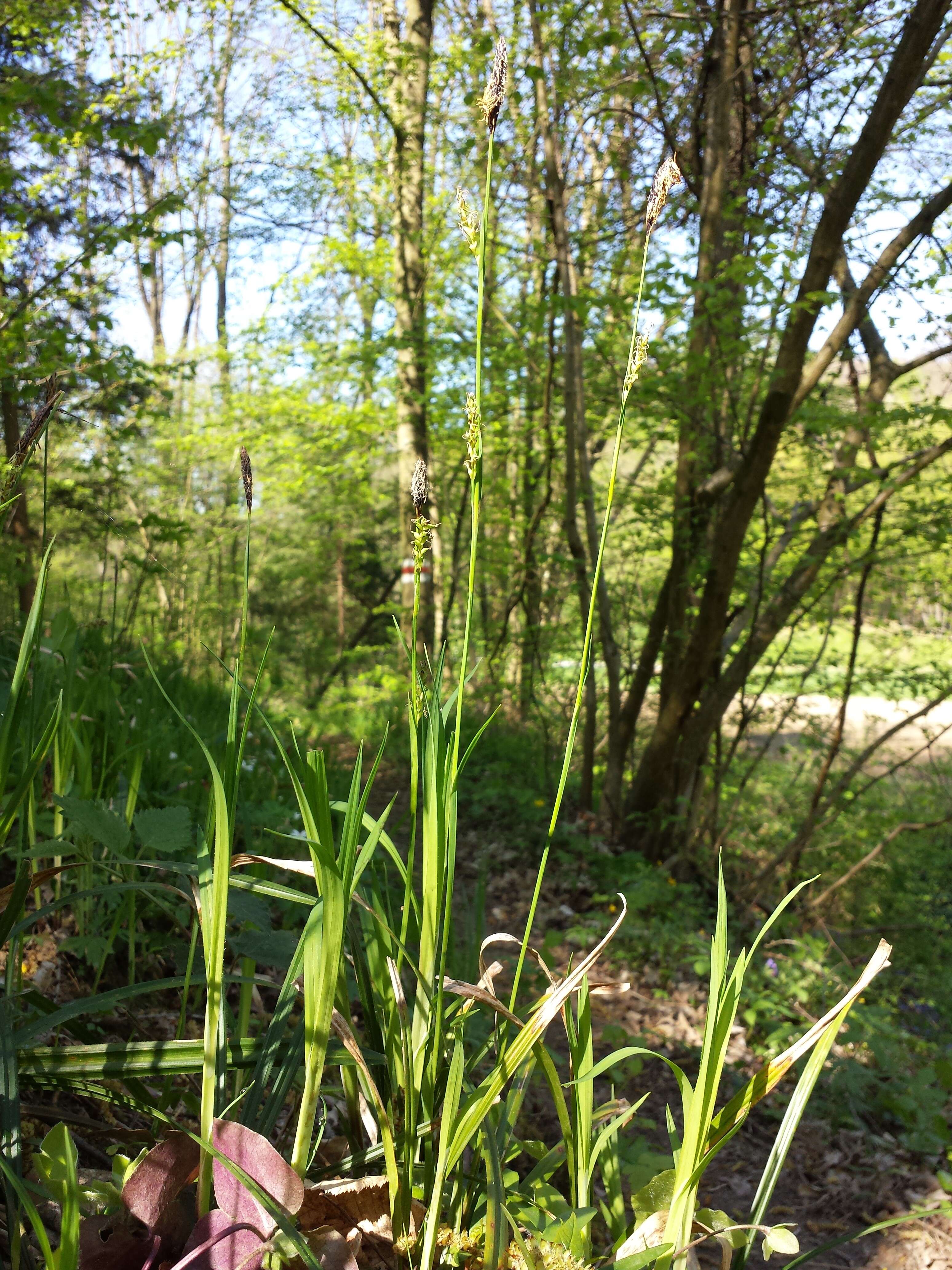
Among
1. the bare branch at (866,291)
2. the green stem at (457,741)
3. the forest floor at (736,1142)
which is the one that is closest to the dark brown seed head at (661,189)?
the green stem at (457,741)

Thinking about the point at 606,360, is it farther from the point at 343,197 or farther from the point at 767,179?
the point at 343,197

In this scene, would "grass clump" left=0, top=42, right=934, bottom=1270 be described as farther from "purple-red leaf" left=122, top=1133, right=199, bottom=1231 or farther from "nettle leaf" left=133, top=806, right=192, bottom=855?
"nettle leaf" left=133, top=806, right=192, bottom=855

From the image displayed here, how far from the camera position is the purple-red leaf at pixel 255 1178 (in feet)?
2.34

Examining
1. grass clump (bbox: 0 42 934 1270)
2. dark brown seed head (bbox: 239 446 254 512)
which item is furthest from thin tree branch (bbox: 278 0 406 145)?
grass clump (bbox: 0 42 934 1270)

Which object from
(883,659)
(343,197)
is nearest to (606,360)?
(883,659)

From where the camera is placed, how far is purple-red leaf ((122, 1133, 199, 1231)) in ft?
2.40

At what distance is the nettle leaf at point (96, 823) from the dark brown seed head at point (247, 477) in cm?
59

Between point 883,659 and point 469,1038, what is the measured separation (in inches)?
176

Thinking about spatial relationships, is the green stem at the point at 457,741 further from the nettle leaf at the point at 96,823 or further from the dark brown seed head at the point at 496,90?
the nettle leaf at the point at 96,823

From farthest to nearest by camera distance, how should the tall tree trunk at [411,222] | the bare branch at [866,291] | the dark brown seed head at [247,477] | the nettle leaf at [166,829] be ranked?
the tall tree trunk at [411,222] < the bare branch at [866,291] < the nettle leaf at [166,829] < the dark brown seed head at [247,477]

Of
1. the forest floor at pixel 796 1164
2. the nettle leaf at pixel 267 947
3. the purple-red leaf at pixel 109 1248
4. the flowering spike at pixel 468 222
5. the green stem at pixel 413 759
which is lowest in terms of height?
the forest floor at pixel 796 1164

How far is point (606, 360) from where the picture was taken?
4148mm

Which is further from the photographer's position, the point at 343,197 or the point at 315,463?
the point at 315,463

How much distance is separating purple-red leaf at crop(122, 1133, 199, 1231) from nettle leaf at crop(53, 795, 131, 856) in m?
0.47
